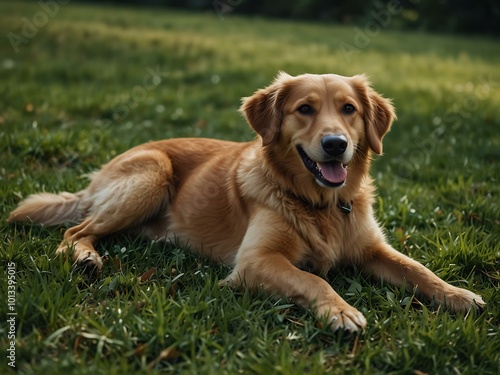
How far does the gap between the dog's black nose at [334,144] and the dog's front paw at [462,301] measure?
1.04m

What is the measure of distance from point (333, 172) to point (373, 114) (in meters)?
0.65

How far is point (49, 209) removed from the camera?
159 inches

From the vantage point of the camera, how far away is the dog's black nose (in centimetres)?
318

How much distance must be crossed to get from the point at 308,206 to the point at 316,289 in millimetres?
738

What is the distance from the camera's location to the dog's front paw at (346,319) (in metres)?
2.68

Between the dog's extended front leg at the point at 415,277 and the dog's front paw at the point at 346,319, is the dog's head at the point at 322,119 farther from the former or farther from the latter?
the dog's front paw at the point at 346,319

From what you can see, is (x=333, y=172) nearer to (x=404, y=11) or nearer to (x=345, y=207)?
(x=345, y=207)

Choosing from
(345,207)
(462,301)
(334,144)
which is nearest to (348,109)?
(334,144)

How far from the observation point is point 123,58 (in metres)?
11.4

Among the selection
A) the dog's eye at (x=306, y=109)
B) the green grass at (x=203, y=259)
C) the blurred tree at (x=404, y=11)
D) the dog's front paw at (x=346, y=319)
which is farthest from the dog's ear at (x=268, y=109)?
the blurred tree at (x=404, y=11)

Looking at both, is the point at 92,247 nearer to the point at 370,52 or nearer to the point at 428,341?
the point at 428,341

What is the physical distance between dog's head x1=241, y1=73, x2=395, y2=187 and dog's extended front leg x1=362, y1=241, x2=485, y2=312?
599 millimetres

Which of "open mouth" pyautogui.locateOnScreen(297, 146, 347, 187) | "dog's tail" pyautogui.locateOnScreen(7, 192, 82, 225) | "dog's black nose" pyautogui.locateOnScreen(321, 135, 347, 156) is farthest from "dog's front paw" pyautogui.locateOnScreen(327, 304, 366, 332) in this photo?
"dog's tail" pyautogui.locateOnScreen(7, 192, 82, 225)

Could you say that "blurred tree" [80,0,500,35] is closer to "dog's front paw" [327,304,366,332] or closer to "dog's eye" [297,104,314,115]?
"dog's eye" [297,104,314,115]
